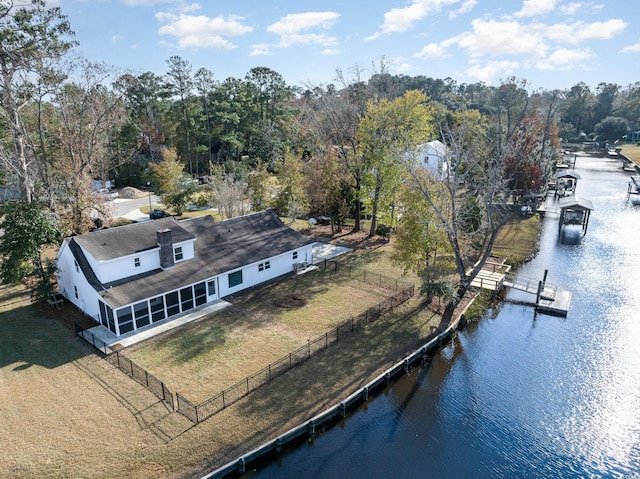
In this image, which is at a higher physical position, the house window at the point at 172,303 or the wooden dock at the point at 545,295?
the house window at the point at 172,303

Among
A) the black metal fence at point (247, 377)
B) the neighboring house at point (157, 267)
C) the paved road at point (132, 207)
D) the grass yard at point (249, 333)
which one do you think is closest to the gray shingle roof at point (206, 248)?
the neighboring house at point (157, 267)

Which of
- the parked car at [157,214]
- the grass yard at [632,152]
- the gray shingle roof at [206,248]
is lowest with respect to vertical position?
the parked car at [157,214]

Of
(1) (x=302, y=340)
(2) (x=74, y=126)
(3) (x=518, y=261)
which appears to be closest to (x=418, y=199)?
(1) (x=302, y=340)

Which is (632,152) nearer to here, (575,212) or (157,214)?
(575,212)

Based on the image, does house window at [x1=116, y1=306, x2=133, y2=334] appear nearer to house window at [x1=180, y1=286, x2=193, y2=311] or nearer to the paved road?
house window at [x1=180, y1=286, x2=193, y2=311]

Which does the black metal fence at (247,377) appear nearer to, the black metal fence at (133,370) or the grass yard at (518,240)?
the black metal fence at (133,370)

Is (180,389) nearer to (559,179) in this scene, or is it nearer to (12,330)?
(12,330)

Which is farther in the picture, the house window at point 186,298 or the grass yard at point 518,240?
the grass yard at point 518,240
